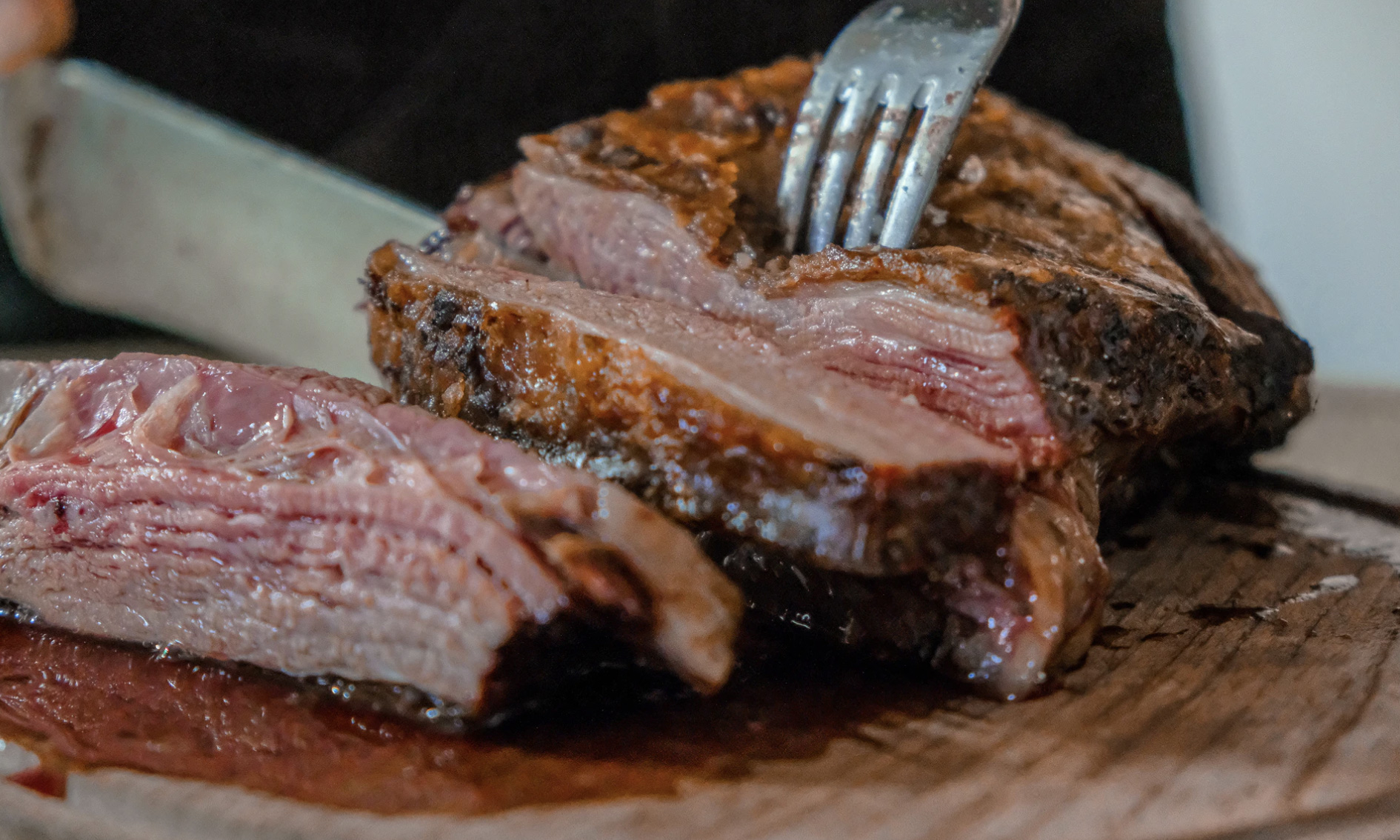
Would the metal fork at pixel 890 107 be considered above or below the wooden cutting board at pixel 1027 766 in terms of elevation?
above

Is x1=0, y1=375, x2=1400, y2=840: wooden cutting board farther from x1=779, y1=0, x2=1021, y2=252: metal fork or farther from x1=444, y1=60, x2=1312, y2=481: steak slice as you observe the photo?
x1=779, y1=0, x2=1021, y2=252: metal fork

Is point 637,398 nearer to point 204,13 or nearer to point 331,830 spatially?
point 331,830

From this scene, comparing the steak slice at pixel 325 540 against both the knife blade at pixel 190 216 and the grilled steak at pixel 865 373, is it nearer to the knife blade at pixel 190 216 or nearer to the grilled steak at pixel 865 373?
the grilled steak at pixel 865 373

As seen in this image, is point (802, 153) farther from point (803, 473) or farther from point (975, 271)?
point (803, 473)

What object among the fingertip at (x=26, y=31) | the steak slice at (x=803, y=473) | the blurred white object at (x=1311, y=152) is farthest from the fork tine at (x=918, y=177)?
the blurred white object at (x=1311, y=152)

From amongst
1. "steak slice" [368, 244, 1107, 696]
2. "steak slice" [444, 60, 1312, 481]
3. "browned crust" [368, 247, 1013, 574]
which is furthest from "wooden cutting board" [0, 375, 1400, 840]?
"steak slice" [444, 60, 1312, 481]

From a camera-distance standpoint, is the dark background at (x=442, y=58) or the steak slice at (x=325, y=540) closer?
the steak slice at (x=325, y=540)
